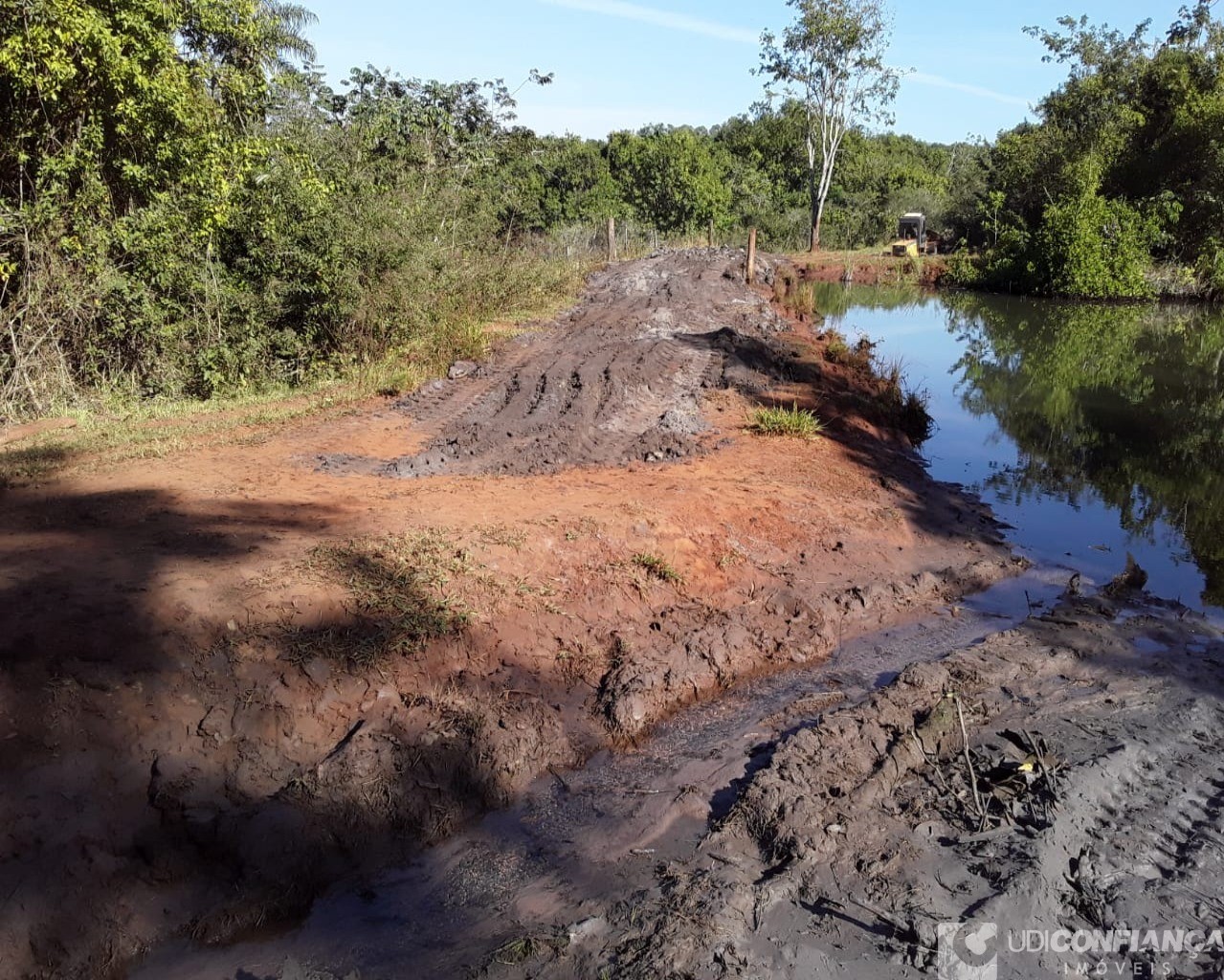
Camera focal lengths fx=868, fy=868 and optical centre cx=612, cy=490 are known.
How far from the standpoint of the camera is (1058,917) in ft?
11.1

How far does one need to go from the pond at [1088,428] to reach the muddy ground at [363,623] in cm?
128

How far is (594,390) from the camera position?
11.3 meters

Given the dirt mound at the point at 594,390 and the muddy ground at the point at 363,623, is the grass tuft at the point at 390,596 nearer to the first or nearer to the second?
the muddy ground at the point at 363,623

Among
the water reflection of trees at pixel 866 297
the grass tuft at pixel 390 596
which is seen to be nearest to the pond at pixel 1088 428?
the water reflection of trees at pixel 866 297

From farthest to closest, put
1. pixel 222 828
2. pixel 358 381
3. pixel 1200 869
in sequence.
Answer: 1. pixel 358 381
2. pixel 222 828
3. pixel 1200 869

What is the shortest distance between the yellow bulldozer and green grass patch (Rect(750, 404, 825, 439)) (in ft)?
106

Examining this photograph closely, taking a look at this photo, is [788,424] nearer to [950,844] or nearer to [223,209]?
[950,844]

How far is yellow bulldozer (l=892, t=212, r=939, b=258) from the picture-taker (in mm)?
39938

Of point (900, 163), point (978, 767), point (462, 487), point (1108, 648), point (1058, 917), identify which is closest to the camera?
point (1058, 917)

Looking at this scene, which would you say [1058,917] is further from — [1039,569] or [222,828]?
[1039,569]

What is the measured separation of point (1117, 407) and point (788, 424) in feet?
25.8

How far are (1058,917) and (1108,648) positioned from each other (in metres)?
3.15

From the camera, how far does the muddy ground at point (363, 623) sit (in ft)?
12.5

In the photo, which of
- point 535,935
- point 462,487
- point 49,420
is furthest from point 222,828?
point 49,420
